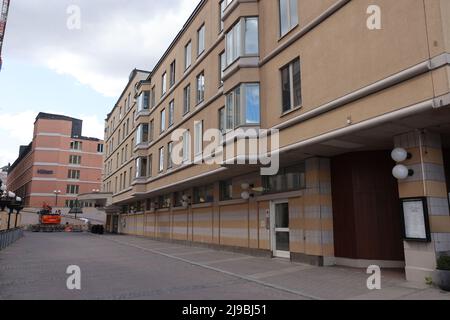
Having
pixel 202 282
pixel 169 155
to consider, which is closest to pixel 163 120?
pixel 169 155

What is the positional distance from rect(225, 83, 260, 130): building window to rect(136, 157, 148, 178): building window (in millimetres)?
17305

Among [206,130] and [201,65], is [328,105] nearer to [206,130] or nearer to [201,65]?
[206,130]

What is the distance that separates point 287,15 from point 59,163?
242 feet

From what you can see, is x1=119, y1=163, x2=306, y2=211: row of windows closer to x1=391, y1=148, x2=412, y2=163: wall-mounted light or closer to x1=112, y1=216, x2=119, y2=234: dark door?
x1=391, y1=148, x2=412, y2=163: wall-mounted light

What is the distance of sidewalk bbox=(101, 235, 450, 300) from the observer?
8.40 meters

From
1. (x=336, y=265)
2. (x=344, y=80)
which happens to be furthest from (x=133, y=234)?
(x=344, y=80)

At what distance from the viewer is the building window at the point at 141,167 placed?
Result: 3159 cm

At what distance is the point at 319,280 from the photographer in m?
10.3

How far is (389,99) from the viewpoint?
928 centimetres

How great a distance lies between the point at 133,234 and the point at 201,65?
23361 millimetres

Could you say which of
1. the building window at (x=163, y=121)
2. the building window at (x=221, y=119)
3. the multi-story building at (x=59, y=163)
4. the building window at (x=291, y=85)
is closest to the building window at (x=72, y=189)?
the multi-story building at (x=59, y=163)

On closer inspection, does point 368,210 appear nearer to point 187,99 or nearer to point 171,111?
point 187,99

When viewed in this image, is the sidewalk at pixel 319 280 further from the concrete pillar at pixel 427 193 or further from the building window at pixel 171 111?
the building window at pixel 171 111

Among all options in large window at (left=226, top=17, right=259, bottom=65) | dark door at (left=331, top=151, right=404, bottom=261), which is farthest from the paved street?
large window at (left=226, top=17, right=259, bottom=65)
